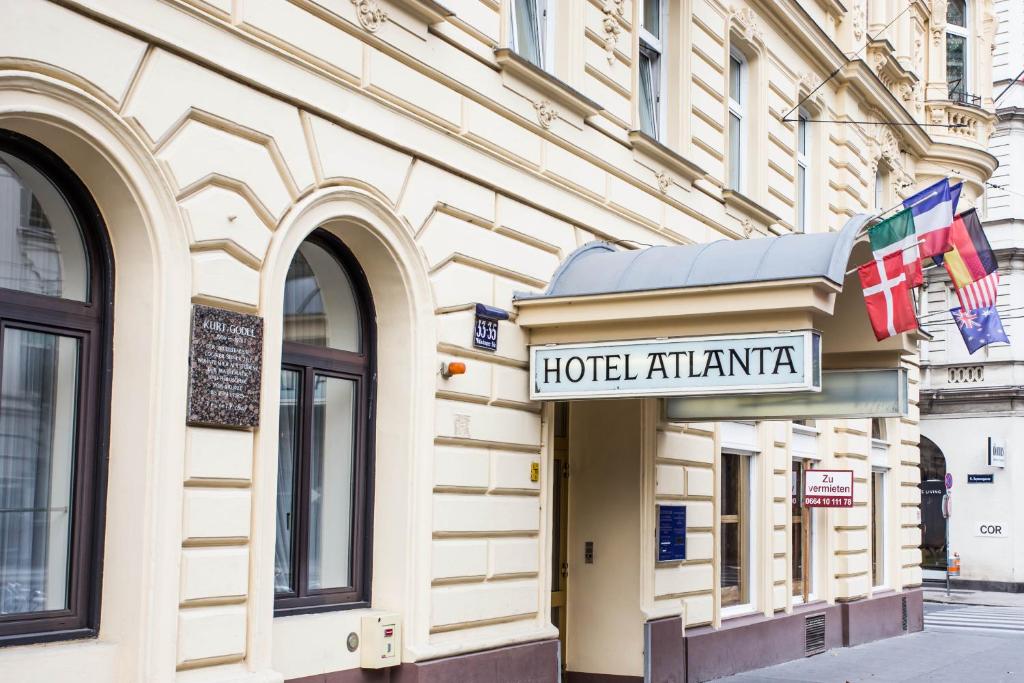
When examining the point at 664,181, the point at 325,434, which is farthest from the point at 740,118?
the point at 325,434

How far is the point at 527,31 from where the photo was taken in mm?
11117

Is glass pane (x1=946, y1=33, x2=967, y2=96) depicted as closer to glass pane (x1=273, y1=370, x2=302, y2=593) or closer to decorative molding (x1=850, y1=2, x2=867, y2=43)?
decorative molding (x1=850, y1=2, x2=867, y2=43)

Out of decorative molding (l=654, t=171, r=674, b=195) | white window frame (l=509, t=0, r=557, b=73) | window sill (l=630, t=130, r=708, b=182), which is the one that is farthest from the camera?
decorative molding (l=654, t=171, r=674, b=195)

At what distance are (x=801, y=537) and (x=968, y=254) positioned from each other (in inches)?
229

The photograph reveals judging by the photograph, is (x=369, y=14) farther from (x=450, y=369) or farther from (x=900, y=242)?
(x=900, y=242)

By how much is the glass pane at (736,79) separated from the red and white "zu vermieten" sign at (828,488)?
4.91 metres

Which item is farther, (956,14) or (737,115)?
(956,14)

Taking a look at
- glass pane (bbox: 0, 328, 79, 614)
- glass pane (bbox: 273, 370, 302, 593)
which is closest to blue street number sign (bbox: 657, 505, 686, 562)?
glass pane (bbox: 273, 370, 302, 593)

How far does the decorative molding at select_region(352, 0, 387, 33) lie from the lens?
866cm

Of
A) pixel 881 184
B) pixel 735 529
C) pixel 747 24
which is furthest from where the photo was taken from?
pixel 881 184

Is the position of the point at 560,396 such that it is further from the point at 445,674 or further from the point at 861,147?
the point at 861,147

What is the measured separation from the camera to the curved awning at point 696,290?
30.8ft

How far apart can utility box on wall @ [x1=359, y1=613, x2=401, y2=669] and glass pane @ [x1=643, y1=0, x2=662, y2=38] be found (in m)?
7.20

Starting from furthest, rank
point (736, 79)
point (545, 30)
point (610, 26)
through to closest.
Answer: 1. point (736, 79)
2. point (610, 26)
3. point (545, 30)
